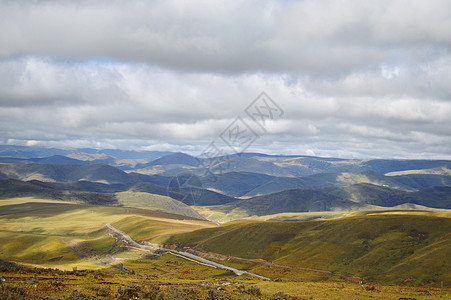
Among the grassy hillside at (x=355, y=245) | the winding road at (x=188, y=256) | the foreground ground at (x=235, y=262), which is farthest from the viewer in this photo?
the winding road at (x=188, y=256)

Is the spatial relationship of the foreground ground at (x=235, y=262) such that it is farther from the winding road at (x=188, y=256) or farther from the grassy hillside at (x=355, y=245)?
the winding road at (x=188, y=256)

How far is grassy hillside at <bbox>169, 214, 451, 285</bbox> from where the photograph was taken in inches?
3546

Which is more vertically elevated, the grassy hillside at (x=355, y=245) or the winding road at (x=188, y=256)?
the grassy hillside at (x=355, y=245)

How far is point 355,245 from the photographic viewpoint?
121875 mm

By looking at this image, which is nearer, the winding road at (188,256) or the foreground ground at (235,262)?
the foreground ground at (235,262)

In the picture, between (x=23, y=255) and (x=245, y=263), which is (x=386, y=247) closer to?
(x=245, y=263)

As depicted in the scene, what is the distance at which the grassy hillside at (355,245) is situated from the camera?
90.1m

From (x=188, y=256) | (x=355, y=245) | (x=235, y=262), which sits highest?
(x=355, y=245)

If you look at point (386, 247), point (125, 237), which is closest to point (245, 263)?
point (386, 247)

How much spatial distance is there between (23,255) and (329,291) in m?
141

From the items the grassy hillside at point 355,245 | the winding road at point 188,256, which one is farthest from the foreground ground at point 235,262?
the winding road at point 188,256

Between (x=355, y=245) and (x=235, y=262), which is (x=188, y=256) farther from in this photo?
(x=355, y=245)

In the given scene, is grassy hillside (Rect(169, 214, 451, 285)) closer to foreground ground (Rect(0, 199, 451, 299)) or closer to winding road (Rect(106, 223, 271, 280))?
foreground ground (Rect(0, 199, 451, 299))

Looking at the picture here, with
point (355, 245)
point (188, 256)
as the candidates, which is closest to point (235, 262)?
point (188, 256)
